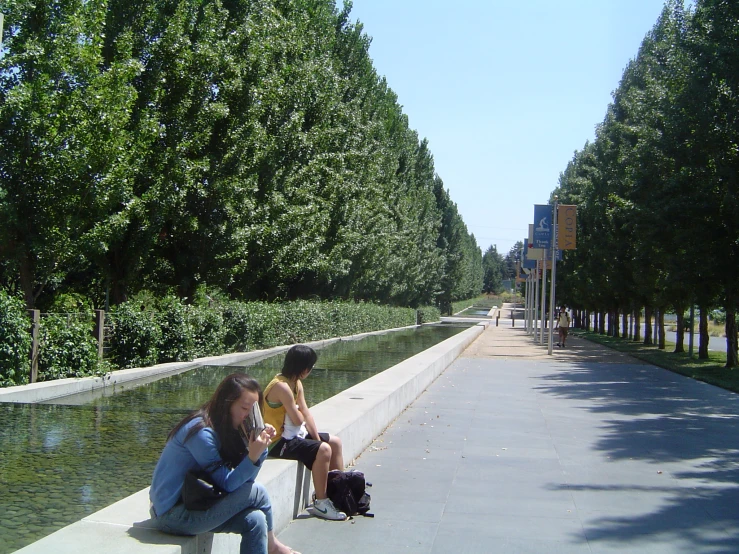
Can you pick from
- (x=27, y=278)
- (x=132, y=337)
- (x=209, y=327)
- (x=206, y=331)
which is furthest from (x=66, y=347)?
(x=209, y=327)

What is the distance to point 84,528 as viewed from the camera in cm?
410

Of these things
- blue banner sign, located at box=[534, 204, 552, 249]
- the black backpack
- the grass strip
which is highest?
blue banner sign, located at box=[534, 204, 552, 249]

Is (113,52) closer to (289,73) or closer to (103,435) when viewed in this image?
(289,73)

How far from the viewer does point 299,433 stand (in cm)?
624

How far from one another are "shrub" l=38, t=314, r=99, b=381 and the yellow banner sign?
1888 cm

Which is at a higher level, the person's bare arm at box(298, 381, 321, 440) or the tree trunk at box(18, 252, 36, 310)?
the tree trunk at box(18, 252, 36, 310)

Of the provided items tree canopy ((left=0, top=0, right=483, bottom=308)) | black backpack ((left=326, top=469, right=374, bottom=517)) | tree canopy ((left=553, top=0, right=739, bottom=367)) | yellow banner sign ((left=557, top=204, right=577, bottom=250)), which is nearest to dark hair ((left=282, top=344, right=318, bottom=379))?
black backpack ((left=326, top=469, right=374, bottom=517))

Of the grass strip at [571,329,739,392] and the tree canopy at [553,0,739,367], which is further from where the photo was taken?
the tree canopy at [553,0,739,367]

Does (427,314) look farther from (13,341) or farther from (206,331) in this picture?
(13,341)

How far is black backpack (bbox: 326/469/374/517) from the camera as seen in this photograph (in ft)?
20.1

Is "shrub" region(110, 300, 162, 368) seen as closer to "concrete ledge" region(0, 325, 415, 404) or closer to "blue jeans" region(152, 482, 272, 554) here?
"concrete ledge" region(0, 325, 415, 404)

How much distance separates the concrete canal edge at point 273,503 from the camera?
3.87 m

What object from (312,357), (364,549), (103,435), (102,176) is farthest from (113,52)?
(364,549)

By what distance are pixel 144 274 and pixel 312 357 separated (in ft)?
47.1
